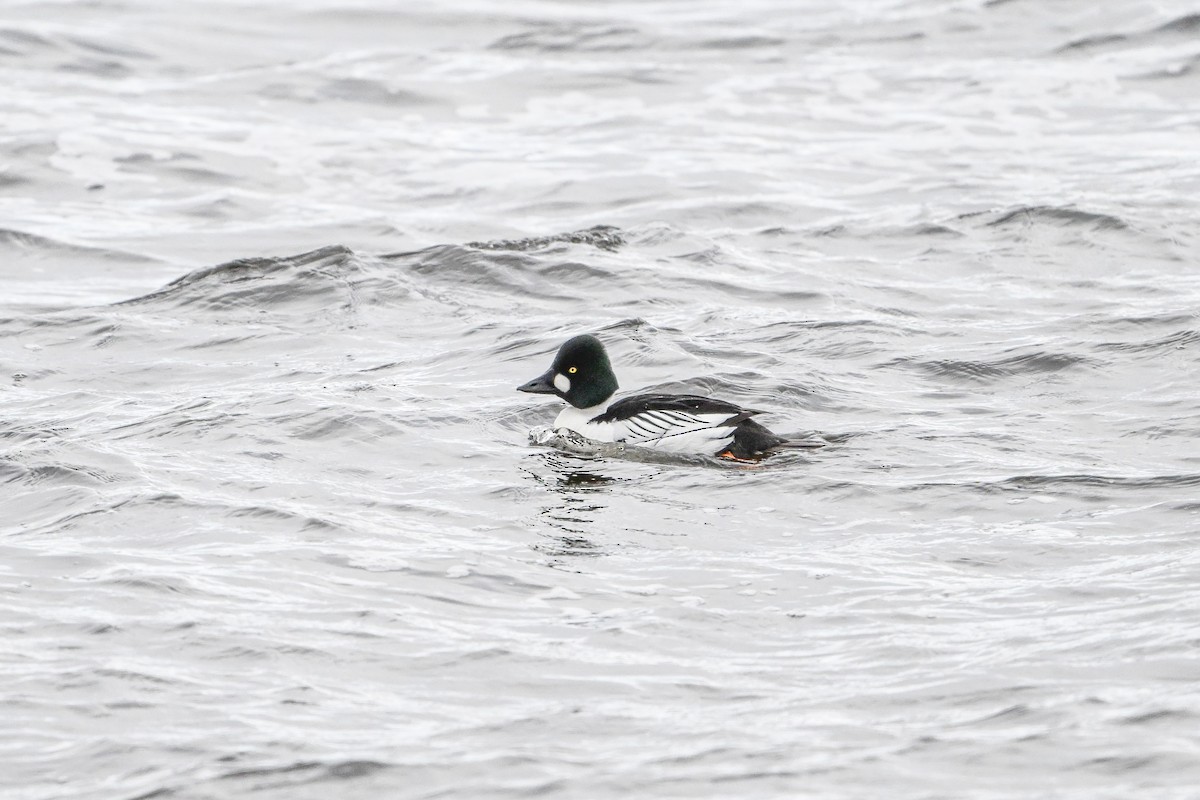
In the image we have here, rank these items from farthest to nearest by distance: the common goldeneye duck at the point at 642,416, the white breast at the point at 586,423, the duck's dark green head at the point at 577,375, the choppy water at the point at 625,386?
the duck's dark green head at the point at 577,375 < the white breast at the point at 586,423 < the common goldeneye duck at the point at 642,416 < the choppy water at the point at 625,386

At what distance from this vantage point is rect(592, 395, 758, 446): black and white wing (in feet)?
35.4

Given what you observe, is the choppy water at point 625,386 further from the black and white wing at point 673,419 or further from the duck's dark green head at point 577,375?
the duck's dark green head at point 577,375

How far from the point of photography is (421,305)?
14680 mm

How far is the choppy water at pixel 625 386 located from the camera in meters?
6.86

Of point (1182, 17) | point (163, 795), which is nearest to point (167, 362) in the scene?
point (163, 795)

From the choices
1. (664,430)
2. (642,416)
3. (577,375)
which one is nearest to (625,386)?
(577,375)

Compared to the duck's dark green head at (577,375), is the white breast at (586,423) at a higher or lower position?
lower

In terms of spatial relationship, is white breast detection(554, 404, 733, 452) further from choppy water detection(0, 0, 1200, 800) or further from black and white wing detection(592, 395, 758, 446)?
choppy water detection(0, 0, 1200, 800)

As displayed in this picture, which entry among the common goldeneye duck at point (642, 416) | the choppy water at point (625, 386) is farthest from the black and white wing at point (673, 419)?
the choppy water at point (625, 386)

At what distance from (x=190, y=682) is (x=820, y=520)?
3.65 m

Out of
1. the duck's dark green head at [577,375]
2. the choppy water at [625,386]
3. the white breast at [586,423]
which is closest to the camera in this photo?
the choppy water at [625,386]

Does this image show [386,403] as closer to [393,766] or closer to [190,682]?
[190,682]

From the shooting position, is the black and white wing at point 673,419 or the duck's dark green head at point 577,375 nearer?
the black and white wing at point 673,419

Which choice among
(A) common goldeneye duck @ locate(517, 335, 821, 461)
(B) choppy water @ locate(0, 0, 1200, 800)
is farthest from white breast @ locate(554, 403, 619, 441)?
(B) choppy water @ locate(0, 0, 1200, 800)
